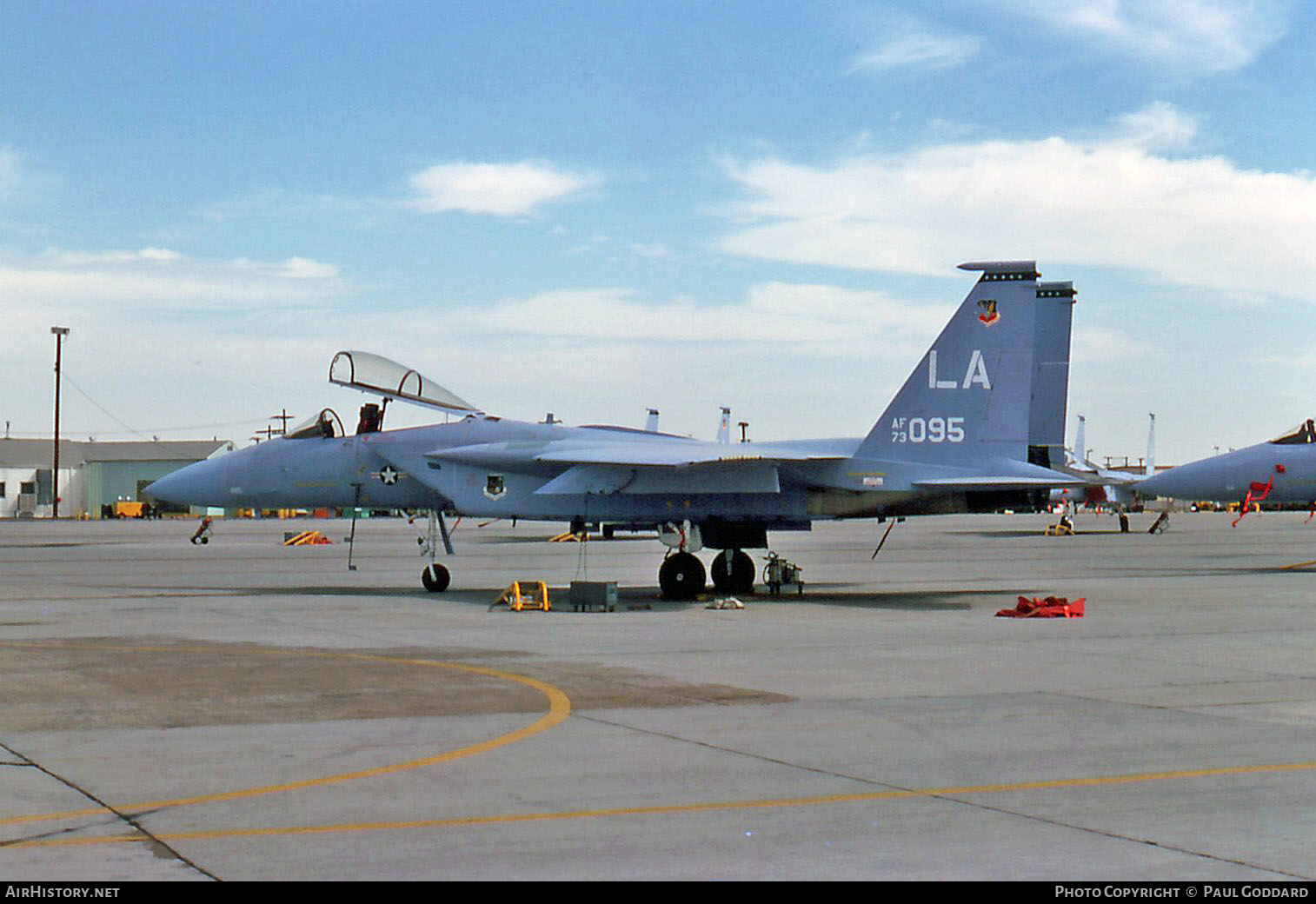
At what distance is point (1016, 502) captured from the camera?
21.3m

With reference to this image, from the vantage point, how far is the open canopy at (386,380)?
943 inches

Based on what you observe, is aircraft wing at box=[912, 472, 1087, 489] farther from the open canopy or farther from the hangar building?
the hangar building

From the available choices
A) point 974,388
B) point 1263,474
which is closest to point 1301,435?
point 1263,474

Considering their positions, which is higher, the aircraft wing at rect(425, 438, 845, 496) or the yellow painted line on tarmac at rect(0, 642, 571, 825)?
the aircraft wing at rect(425, 438, 845, 496)

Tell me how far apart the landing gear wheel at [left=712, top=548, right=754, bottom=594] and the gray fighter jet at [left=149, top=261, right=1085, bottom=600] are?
21 millimetres

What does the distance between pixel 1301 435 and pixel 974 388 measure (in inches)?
480

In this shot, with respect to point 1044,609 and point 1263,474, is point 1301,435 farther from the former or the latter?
point 1044,609

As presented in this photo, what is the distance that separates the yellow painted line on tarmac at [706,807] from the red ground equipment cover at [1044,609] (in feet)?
35.2

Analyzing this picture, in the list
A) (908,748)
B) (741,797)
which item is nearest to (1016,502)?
(908,748)

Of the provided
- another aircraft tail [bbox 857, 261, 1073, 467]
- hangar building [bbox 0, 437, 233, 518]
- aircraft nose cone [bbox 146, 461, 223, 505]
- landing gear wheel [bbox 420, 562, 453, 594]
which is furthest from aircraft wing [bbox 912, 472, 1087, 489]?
hangar building [bbox 0, 437, 233, 518]

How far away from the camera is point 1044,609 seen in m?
19.1

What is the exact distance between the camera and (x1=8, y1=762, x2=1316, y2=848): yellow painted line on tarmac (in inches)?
257

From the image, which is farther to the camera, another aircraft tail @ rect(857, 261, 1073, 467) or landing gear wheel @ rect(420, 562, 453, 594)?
landing gear wheel @ rect(420, 562, 453, 594)

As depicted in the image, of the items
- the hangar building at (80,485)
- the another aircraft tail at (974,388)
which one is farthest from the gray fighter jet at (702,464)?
the hangar building at (80,485)
